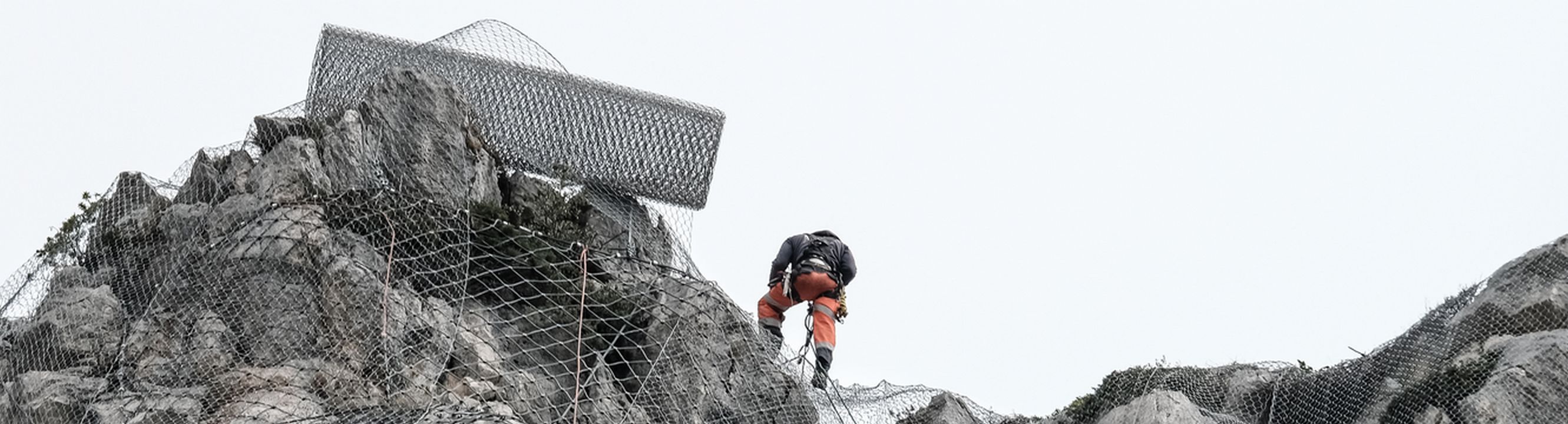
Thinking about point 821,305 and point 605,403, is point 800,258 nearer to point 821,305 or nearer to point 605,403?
point 821,305

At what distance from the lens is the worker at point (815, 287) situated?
1906cm

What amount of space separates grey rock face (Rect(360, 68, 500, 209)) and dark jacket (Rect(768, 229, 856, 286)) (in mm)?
3580

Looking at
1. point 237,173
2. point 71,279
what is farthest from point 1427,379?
point 71,279

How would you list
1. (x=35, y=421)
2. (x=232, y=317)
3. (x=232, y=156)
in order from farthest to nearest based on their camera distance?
(x=232, y=156) < (x=232, y=317) < (x=35, y=421)

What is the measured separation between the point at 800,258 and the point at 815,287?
0.41 meters

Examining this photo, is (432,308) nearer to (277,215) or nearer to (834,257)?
(277,215)

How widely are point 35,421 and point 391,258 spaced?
3.37 meters

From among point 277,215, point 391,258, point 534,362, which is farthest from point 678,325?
point 277,215

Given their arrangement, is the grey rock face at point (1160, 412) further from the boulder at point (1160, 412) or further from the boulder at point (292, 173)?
the boulder at point (292, 173)

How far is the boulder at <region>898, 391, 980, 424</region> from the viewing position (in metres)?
19.8

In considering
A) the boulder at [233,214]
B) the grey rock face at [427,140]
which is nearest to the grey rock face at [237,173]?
the boulder at [233,214]

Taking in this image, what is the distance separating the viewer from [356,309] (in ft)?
55.4

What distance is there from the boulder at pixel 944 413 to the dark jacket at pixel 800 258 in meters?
1.68

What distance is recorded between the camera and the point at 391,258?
57.4ft
